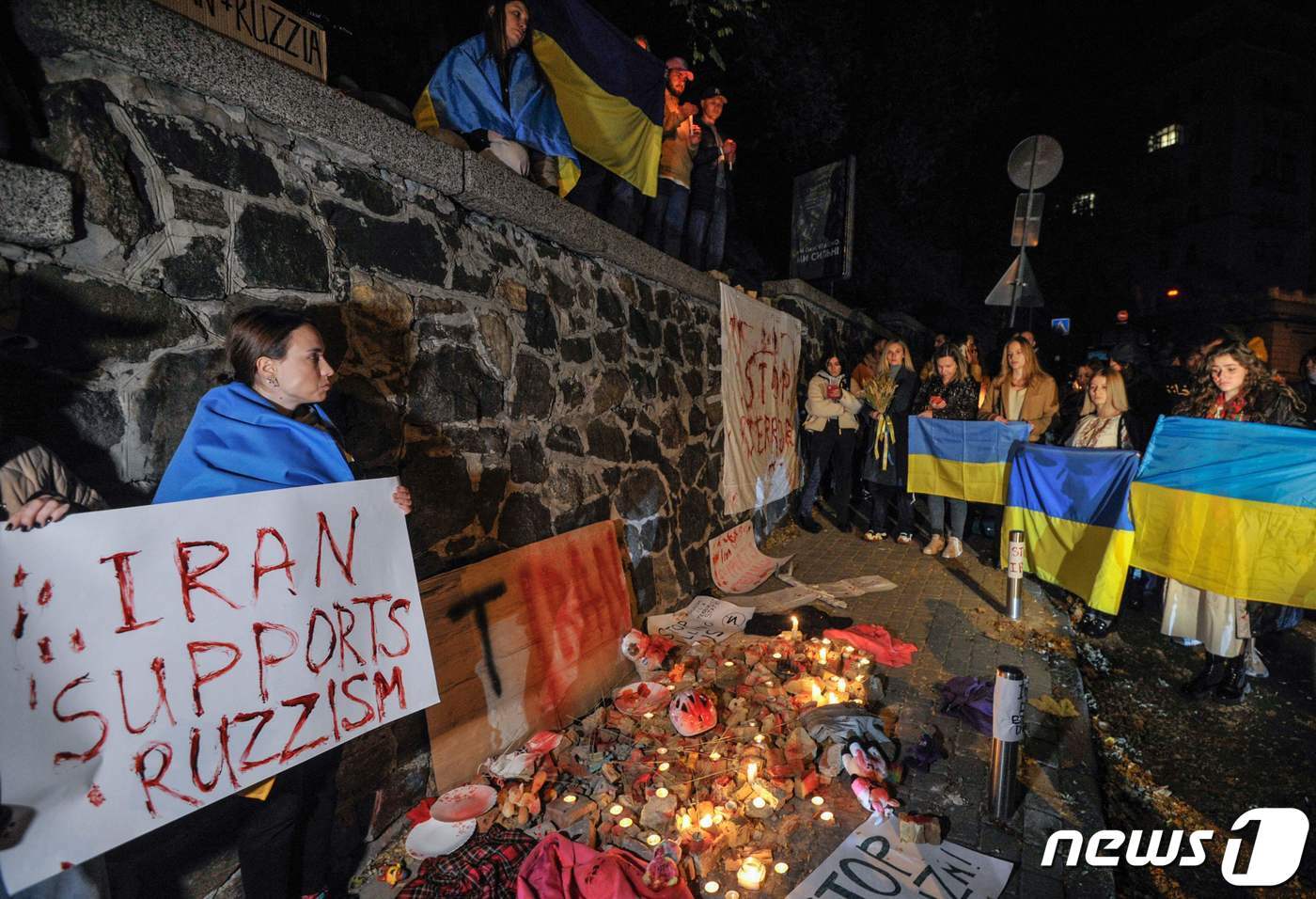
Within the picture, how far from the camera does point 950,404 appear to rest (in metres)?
5.96

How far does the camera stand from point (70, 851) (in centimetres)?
127

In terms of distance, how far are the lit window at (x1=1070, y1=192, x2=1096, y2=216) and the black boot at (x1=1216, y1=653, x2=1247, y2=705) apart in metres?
37.5

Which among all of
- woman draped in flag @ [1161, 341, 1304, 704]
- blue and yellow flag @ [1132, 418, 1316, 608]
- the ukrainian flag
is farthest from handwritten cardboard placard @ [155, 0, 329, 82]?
blue and yellow flag @ [1132, 418, 1316, 608]

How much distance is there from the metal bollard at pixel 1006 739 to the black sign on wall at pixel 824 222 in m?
7.45

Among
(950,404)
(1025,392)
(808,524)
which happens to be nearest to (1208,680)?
(1025,392)

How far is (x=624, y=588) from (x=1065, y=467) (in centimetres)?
389

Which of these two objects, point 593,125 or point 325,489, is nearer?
point 325,489

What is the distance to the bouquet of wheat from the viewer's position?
6.49 meters

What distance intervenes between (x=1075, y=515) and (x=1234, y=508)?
109cm

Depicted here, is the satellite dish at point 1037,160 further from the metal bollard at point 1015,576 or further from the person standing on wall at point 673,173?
the metal bollard at point 1015,576

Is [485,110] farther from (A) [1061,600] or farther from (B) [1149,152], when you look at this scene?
(B) [1149,152]

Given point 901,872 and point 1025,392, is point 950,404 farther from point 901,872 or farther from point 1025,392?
point 901,872

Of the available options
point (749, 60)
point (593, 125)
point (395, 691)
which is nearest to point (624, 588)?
point (395, 691)

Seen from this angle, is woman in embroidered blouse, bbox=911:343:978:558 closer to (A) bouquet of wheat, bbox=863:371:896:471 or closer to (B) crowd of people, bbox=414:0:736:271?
(A) bouquet of wheat, bbox=863:371:896:471
